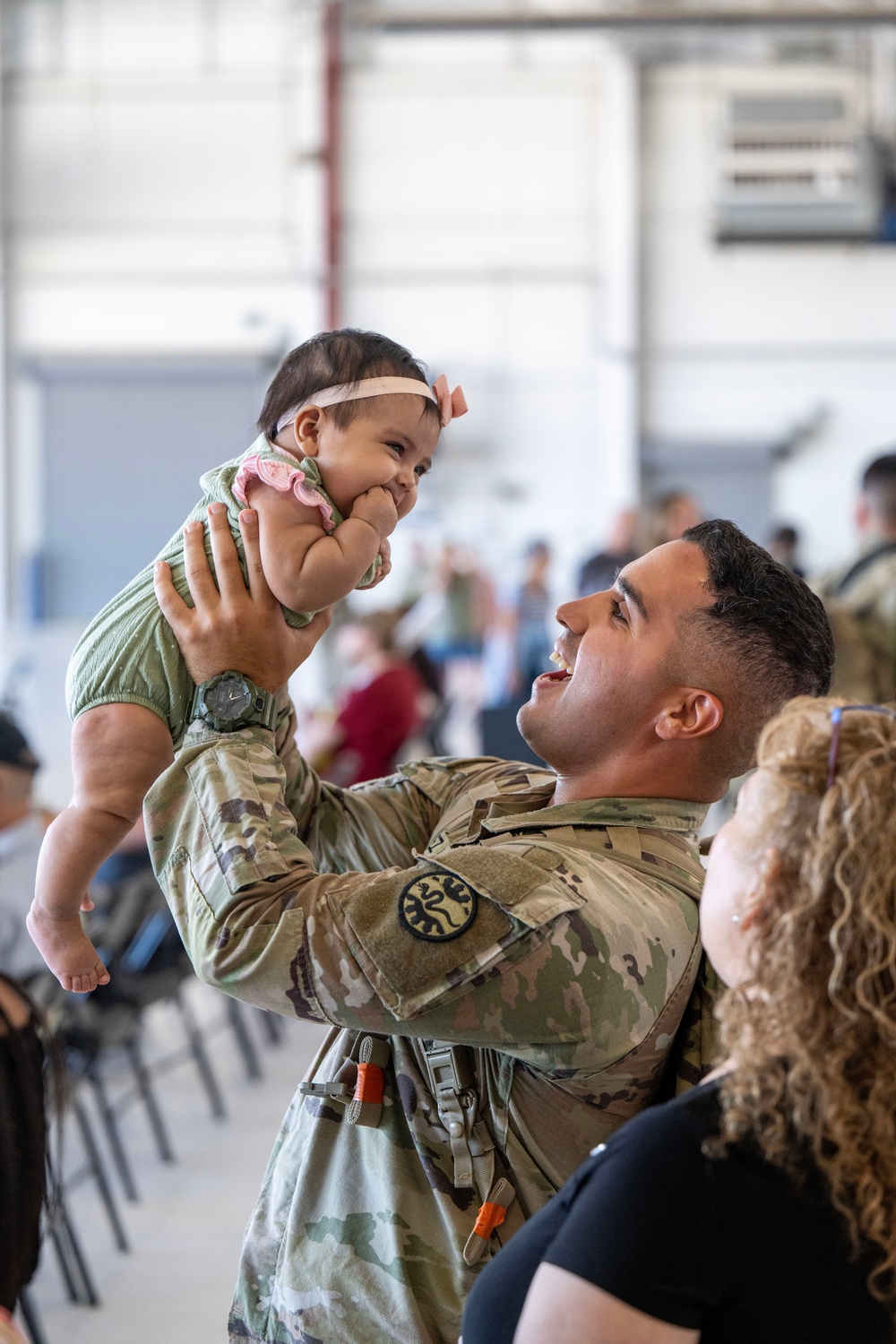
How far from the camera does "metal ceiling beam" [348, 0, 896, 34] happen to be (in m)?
7.31

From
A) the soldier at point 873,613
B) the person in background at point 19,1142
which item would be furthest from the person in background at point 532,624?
the person in background at point 19,1142

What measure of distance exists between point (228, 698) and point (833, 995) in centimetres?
67

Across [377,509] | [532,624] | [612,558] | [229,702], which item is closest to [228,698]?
[229,702]

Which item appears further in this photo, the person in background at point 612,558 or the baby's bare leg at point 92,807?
the person in background at point 612,558

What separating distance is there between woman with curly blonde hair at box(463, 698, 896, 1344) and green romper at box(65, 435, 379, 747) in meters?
0.68

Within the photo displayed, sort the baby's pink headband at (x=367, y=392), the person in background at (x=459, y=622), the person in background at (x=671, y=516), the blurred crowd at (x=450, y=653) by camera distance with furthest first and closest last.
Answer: the person in background at (x=459, y=622) < the blurred crowd at (x=450, y=653) < the person in background at (x=671, y=516) < the baby's pink headband at (x=367, y=392)

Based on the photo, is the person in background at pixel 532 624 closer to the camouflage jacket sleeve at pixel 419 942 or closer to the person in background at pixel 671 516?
the person in background at pixel 671 516

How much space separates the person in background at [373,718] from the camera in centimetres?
519

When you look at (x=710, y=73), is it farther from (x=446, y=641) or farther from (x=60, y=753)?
(x=60, y=753)

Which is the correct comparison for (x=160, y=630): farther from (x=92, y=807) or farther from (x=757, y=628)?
(x=757, y=628)

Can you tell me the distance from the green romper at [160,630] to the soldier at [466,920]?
36 mm

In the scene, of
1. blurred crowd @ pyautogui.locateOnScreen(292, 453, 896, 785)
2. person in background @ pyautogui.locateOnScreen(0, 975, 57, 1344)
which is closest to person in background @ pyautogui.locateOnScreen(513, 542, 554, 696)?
blurred crowd @ pyautogui.locateOnScreen(292, 453, 896, 785)

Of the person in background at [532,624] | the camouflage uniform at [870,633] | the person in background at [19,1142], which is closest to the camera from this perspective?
the person in background at [19,1142]

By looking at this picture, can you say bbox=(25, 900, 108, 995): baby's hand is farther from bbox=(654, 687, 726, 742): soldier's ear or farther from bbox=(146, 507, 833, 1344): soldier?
bbox=(654, 687, 726, 742): soldier's ear
